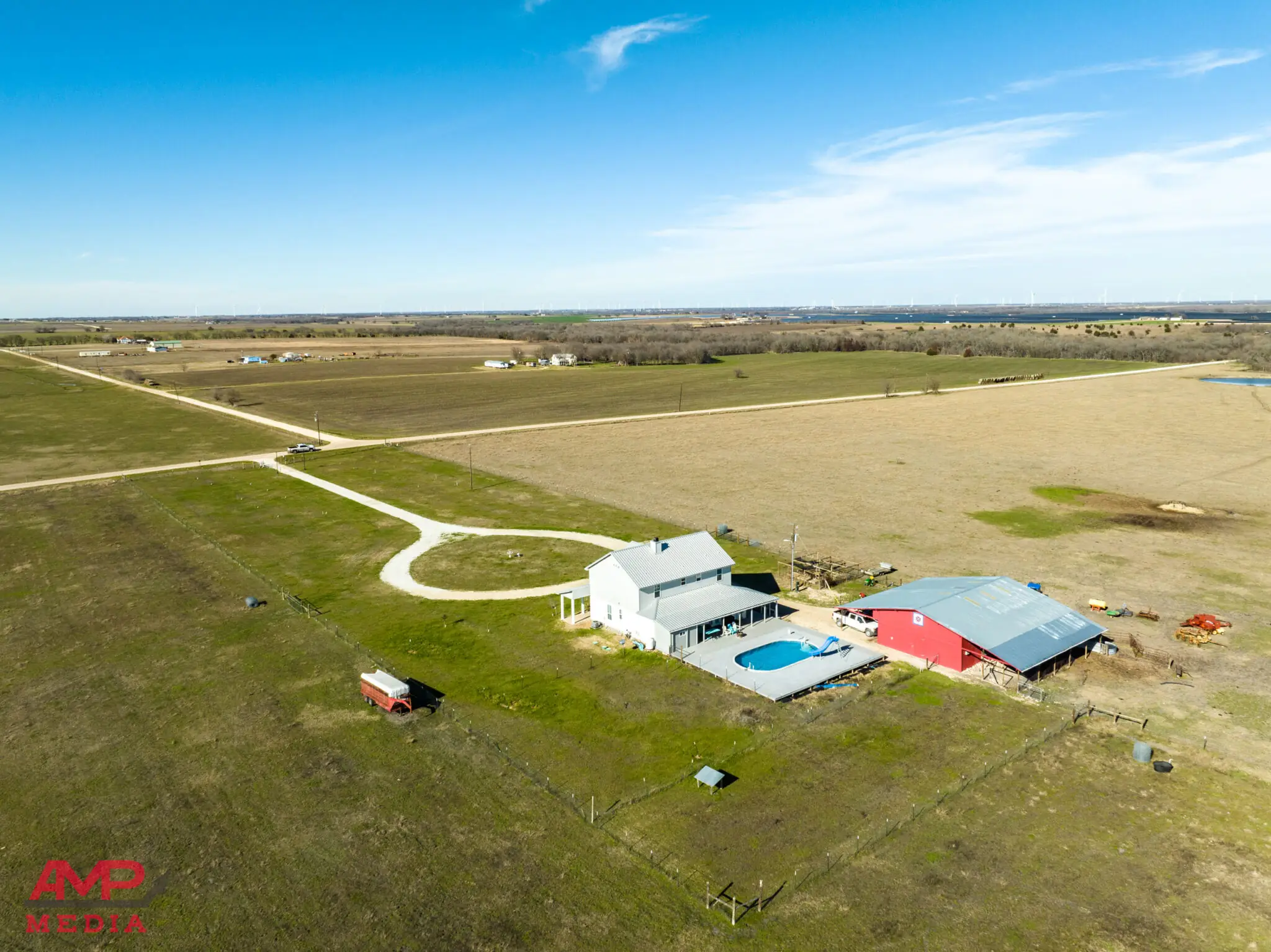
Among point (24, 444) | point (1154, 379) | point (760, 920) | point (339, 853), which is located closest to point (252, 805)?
point (339, 853)

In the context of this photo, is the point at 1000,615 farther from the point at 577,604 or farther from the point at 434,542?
the point at 434,542

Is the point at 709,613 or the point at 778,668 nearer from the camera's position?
the point at 778,668

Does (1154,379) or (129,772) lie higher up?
(1154,379)

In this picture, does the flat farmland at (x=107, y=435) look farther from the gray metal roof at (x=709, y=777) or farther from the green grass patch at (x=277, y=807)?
the gray metal roof at (x=709, y=777)

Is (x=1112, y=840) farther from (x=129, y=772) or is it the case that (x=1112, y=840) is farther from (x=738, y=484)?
(x=738, y=484)

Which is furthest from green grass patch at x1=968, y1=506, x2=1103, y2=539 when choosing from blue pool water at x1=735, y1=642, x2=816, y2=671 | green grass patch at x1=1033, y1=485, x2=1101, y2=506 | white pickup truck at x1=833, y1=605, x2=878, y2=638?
blue pool water at x1=735, y1=642, x2=816, y2=671

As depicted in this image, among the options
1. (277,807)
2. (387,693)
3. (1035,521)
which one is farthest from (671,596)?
(1035,521)
